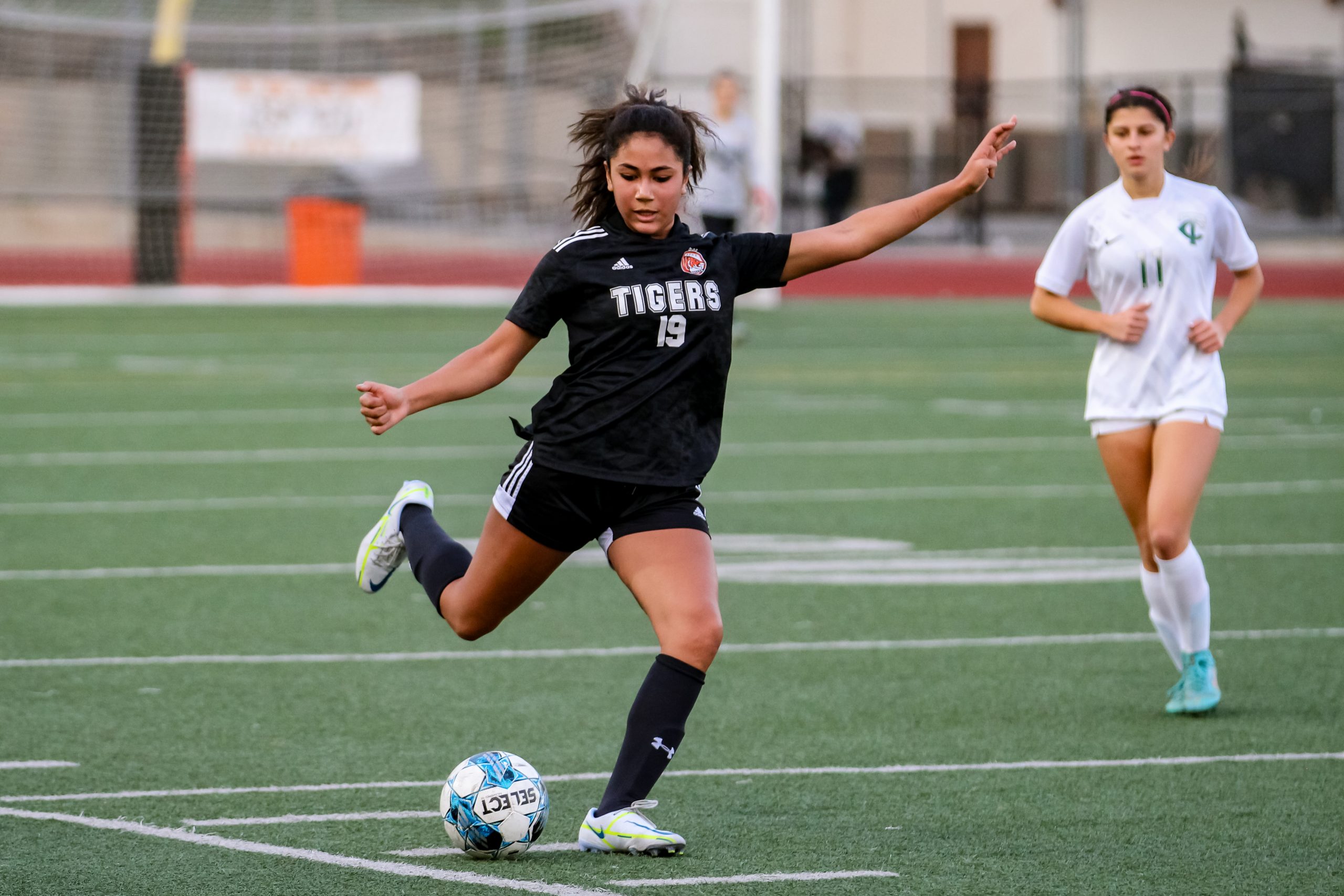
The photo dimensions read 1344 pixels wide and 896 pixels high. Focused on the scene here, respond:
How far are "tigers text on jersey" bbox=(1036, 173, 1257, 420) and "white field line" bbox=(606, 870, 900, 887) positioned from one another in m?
2.33

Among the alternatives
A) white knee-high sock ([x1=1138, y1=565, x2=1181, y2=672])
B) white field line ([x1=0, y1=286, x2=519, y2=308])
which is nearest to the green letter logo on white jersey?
white knee-high sock ([x1=1138, y1=565, x2=1181, y2=672])

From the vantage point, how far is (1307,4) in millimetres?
44500

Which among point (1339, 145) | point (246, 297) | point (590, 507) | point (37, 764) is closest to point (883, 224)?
point (590, 507)

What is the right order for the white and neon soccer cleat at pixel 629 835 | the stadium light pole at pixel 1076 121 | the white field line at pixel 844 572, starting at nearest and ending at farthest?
the white and neon soccer cleat at pixel 629 835
the white field line at pixel 844 572
the stadium light pole at pixel 1076 121

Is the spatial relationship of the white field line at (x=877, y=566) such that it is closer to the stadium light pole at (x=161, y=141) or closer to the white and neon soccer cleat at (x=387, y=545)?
the white and neon soccer cleat at (x=387, y=545)

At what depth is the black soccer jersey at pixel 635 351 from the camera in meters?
4.88

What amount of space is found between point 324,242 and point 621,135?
76.6ft

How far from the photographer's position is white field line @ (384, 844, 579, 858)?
4.80m

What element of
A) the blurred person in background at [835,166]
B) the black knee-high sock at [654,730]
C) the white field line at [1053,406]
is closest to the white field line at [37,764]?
the black knee-high sock at [654,730]

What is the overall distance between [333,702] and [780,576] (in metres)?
2.79

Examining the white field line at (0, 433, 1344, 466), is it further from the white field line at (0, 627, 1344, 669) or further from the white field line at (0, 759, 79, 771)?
the white field line at (0, 759, 79, 771)

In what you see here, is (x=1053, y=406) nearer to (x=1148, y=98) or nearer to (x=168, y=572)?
(x=168, y=572)

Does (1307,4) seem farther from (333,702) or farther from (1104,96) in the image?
(333,702)

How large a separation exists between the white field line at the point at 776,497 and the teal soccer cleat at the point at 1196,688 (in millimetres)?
4506
